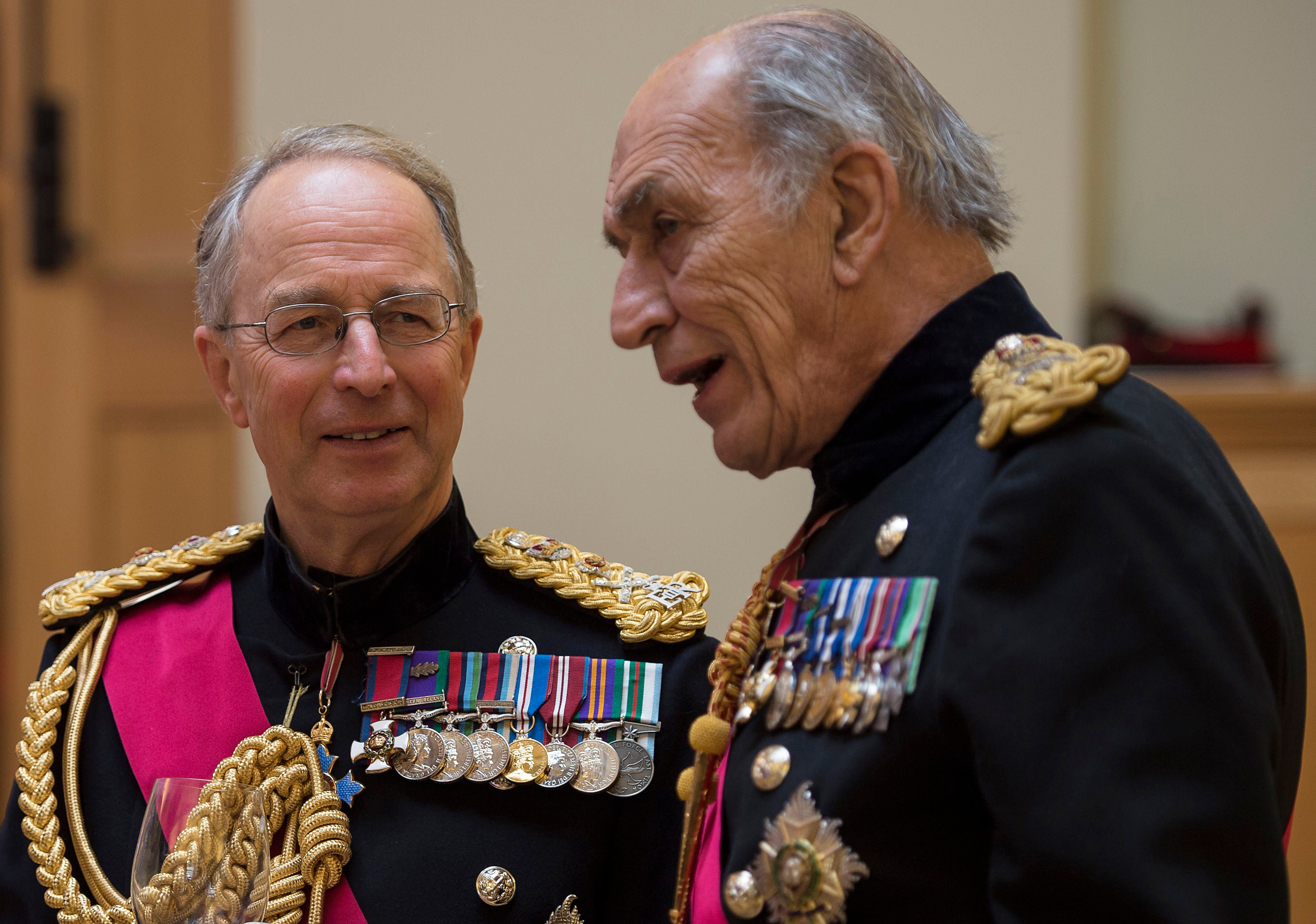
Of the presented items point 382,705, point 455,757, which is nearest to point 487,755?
point 455,757

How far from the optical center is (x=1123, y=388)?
39.3 inches

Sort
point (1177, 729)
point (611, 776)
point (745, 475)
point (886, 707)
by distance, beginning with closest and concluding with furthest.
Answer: point (1177, 729) < point (886, 707) < point (611, 776) < point (745, 475)

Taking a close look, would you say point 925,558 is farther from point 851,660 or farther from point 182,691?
point 182,691

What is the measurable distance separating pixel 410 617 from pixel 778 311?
0.69 metres

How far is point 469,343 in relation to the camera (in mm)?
1669

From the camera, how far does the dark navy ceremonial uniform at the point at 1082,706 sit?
833 mm

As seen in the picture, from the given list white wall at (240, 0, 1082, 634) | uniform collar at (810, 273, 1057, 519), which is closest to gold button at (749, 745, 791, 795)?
uniform collar at (810, 273, 1057, 519)

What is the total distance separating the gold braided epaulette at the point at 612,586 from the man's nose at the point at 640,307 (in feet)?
1.37

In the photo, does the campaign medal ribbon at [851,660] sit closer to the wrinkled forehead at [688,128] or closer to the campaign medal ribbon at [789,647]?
the campaign medal ribbon at [789,647]

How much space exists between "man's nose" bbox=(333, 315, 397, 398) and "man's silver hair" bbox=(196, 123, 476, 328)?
0.47ft

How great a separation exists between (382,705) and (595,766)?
27cm

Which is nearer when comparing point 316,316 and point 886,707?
point 886,707

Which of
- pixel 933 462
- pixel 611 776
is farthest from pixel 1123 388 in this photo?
pixel 611 776

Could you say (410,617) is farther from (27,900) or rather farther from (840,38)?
(840,38)
